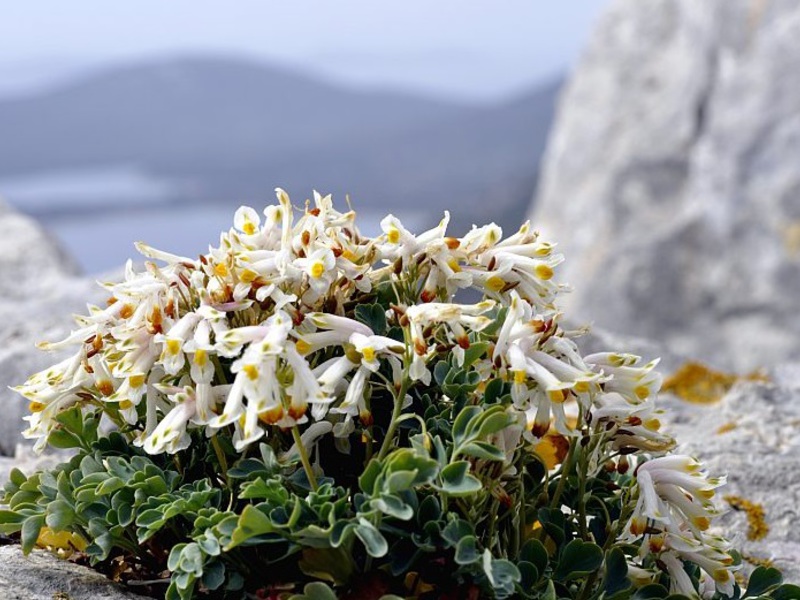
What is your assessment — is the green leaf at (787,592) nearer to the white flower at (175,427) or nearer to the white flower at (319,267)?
the white flower at (319,267)

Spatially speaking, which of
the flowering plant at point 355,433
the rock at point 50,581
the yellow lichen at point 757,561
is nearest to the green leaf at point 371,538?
the flowering plant at point 355,433

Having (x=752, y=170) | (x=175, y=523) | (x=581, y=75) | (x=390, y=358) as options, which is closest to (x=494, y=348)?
(x=390, y=358)

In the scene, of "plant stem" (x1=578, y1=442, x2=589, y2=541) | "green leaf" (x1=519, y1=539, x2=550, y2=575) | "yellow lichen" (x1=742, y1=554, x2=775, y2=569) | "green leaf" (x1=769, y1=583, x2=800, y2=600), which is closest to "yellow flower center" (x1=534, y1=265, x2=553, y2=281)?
"plant stem" (x1=578, y1=442, x2=589, y2=541)

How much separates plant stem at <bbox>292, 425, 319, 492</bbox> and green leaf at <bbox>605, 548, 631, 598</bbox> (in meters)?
0.62

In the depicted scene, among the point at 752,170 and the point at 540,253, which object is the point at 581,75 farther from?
the point at 540,253

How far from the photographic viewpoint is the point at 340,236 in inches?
83.4

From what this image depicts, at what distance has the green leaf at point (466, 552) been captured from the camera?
70.5 inches

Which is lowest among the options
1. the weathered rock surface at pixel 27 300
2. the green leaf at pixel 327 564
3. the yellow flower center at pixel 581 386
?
the weathered rock surface at pixel 27 300

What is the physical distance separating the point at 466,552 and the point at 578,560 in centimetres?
36

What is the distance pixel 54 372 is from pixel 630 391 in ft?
3.86

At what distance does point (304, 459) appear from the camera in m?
1.87

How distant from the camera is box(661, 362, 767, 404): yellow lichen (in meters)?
4.25

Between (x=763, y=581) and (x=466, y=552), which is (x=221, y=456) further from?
(x=763, y=581)

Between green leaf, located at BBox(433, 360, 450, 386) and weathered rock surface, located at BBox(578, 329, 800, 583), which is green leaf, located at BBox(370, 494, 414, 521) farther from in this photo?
weathered rock surface, located at BBox(578, 329, 800, 583)
